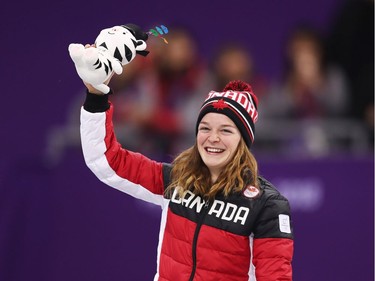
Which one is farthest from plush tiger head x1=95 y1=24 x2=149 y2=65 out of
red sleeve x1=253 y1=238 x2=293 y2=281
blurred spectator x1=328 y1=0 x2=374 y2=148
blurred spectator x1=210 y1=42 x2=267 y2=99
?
blurred spectator x1=328 y1=0 x2=374 y2=148

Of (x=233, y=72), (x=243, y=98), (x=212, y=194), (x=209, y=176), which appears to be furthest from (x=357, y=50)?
(x=212, y=194)

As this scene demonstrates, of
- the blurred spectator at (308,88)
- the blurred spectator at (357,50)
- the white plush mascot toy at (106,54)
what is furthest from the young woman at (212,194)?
the blurred spectator at (357,50)

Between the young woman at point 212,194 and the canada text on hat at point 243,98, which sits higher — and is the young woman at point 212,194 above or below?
below

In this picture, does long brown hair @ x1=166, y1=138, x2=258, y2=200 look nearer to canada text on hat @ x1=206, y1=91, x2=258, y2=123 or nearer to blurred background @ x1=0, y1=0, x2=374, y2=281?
canada text on hat @ x1=206, y1=91, x2=258, y2=123

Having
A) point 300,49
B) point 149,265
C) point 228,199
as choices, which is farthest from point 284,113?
point 228,199

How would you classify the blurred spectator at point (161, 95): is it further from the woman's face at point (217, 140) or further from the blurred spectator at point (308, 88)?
the woman's face at point (217, 140)

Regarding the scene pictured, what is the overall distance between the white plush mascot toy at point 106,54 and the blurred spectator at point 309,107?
11.6ft

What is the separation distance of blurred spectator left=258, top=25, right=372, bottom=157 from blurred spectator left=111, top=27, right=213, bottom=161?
721 millimetres

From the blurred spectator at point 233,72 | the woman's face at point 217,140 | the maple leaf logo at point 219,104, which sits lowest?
the woman's face at point 217,140

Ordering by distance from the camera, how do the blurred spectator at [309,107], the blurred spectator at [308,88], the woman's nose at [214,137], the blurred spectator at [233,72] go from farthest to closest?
the blurred spectator at [308,88], the blurred spectator at [309,107], the blurred spectator at [233,72], the woman's nose at [214,137]

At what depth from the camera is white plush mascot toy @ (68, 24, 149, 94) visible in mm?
4215

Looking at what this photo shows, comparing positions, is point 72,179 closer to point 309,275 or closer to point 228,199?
point 309,275

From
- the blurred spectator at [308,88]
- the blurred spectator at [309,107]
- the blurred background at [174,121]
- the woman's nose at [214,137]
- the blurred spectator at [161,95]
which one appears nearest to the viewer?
the woman's nose at [214,137]

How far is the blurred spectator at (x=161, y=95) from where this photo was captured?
24.2 ft
